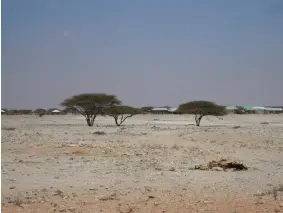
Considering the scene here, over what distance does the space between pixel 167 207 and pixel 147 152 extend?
9.91m

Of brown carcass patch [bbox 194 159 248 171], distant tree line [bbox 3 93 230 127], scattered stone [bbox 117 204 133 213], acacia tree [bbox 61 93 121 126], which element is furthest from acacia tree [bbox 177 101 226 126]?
scattered stone [bbox 117 204 133 213]

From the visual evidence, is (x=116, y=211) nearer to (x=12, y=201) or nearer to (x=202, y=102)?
(x=12, y=201)

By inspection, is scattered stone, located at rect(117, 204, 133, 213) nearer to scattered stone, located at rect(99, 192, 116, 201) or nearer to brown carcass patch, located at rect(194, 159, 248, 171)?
scattered stone, located at rect(99, 192, 116, 201)

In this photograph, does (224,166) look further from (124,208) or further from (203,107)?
(203,107)

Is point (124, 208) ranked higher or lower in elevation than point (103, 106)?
lower

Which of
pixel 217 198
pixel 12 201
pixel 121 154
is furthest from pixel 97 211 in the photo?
pixel 121 154

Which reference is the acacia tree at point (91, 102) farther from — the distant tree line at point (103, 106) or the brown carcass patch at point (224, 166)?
the brown carcass patch at point (224, 166)

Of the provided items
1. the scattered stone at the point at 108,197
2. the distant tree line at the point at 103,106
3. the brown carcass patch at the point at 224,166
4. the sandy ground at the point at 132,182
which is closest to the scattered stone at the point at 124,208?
the sandy ground at the point at 132,182

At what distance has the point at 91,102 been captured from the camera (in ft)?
159

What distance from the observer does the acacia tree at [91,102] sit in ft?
160

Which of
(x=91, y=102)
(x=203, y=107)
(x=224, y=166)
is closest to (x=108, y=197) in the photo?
(x=224, y=166)

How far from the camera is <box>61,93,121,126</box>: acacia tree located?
4872 cm

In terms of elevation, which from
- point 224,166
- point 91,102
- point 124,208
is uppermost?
point 91,102

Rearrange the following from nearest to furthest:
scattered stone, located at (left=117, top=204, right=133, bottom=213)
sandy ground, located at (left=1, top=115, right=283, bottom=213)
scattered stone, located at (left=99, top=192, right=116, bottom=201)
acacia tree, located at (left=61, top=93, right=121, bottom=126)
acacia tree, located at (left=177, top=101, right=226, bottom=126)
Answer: scattered stone, located at (left=117, top=204, right=133, bottom=213)
sandy ground, located at (left=1, top=115, right=283, bottom=213)
scattered stone, located at (left=99, top=192, right=116, bottom=201)
acacia tree, located at (left=61, top=93, right=121, bottom=126)
acacia tree, located at (left=177, top=101, right=226, bottom=126)
